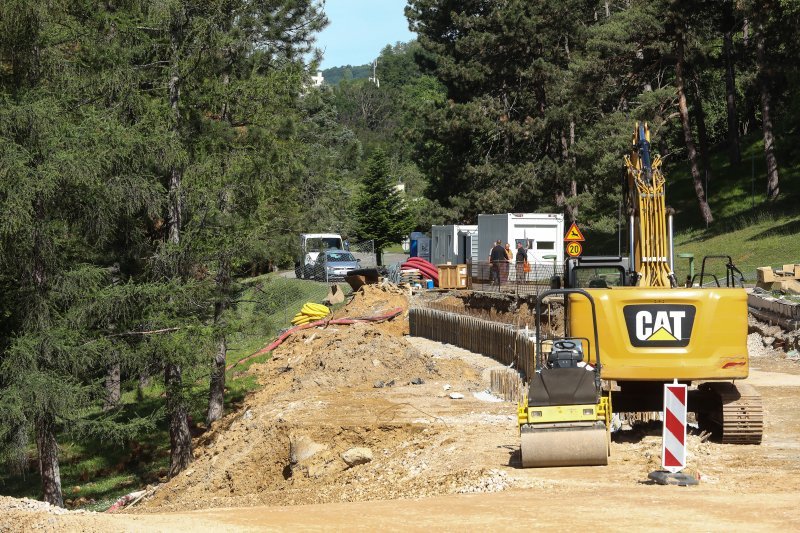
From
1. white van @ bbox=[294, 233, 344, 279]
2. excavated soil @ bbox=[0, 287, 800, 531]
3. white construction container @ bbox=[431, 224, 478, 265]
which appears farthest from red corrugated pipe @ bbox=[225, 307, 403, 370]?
white construction container @ bbox=[431, 224, 478, 265]

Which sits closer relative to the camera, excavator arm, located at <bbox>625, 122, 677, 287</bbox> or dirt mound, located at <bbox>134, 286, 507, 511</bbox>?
dirt mound, located at <bbox>134, 286, 507, 511</bbox>

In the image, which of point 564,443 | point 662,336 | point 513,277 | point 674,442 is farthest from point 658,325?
point 513,277

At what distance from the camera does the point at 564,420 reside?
505 inches

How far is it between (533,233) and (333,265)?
1279 centimetres

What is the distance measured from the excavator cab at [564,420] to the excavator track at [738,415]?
233 cm

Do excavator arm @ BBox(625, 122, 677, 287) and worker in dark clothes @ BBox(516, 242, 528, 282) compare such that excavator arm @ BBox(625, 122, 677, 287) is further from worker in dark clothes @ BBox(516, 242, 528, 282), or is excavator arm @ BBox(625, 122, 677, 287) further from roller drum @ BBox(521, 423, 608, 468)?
worker in dark clothes @ BBox(516, 242, 528, 282)

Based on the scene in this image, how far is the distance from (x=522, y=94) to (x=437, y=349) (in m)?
30.0

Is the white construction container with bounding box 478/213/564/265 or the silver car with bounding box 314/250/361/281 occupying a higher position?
the white construction container with bounding box 478/213/564/265

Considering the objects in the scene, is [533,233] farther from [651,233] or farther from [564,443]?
[564,443]

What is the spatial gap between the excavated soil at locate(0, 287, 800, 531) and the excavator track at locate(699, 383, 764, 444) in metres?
0.18

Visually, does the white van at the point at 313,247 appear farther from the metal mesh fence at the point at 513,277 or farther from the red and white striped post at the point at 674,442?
the red and white striped post at the point at 674,442

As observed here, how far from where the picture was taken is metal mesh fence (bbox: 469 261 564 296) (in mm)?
36219

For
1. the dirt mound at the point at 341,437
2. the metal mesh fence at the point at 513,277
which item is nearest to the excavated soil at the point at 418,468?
the dirt mound at the point at 341,437

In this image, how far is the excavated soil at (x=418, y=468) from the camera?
1030 centimetres
